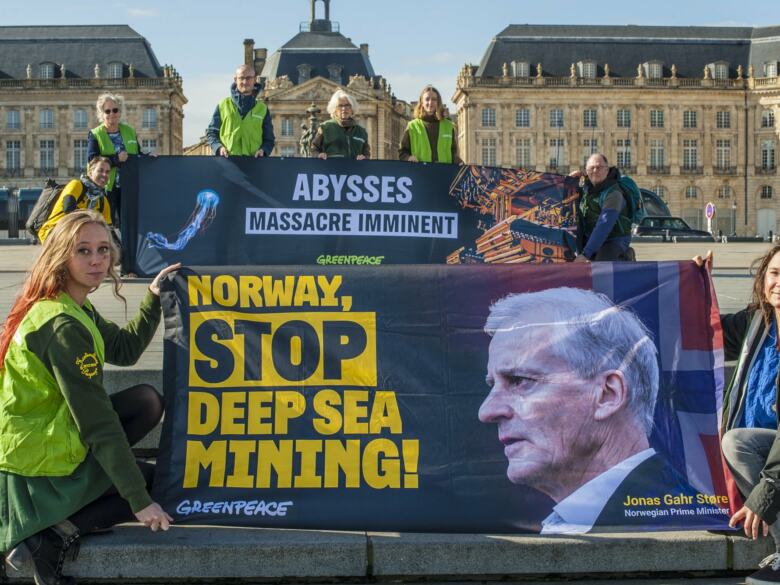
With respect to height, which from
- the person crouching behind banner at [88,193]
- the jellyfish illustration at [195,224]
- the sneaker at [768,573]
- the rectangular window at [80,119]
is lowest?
the sneaker at [768,573]

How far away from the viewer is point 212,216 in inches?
249

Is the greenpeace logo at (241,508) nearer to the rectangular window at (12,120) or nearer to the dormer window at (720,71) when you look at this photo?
the dormer window at (720,71)

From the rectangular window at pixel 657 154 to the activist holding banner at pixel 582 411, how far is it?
266ft

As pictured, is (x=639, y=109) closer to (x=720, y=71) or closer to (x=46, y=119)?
(x=720, y=71)

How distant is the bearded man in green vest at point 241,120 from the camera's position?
25.7 ft

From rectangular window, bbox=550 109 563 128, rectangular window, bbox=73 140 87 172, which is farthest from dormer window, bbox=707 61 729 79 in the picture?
rectangular window, bbox=73 140 87 172

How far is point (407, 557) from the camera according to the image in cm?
396

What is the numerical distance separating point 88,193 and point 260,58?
95454 mm

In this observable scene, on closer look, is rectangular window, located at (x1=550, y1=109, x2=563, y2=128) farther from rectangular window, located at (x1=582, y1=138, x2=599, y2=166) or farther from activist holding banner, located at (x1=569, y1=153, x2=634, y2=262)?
activist holding banner, located at (x1=569, y1=153, x2=634, y2=262)

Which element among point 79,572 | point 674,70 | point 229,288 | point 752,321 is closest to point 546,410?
point 752,321

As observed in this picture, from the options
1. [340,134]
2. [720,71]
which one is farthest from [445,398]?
[720,71]

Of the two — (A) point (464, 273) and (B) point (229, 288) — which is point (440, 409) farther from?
(B) point (229, 288)

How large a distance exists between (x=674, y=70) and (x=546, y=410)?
268 ft

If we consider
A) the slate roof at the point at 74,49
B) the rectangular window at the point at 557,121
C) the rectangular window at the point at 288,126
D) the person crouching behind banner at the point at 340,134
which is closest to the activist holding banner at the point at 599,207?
the person crouching behind banner at the point at 340,134
